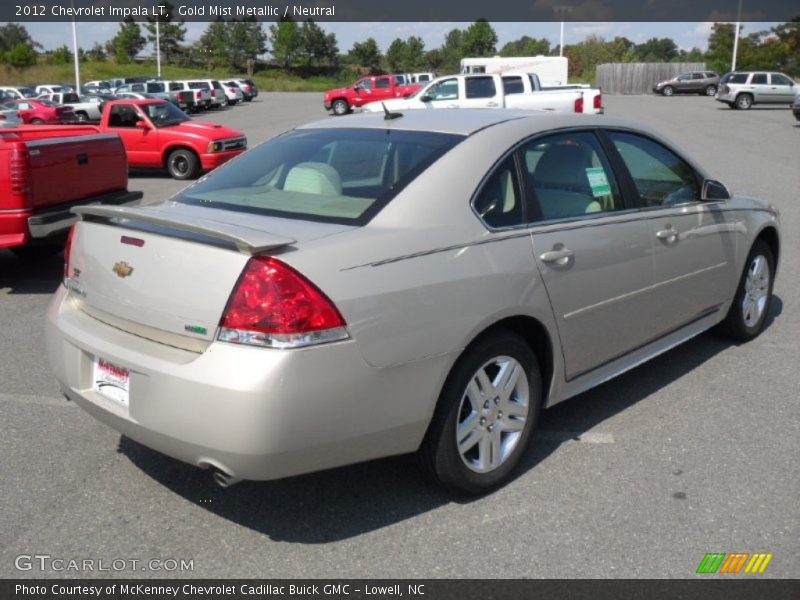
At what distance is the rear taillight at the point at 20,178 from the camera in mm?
7008

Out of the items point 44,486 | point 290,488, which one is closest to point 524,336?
point 290,488

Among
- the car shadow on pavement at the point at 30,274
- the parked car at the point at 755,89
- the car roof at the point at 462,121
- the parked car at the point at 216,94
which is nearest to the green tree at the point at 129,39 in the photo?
the parked car at the point at 216,94

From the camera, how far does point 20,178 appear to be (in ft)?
23.1

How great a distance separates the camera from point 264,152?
4.31m

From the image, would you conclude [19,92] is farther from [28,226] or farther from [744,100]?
[28,226]

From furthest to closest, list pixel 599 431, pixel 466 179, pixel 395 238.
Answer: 1. pixel 599 431
2. pixel 466 179
3. pixel 395 238

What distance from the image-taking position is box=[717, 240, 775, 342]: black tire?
5449 millimetres

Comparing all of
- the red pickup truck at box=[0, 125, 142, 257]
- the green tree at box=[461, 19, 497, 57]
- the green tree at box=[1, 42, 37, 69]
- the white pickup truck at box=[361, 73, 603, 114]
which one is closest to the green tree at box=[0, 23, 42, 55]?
the green tree at box=[1, 42, 37, 69]

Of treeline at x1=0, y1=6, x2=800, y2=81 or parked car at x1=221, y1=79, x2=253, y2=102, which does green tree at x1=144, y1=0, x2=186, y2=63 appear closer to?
treeline at x1=0, y1=6, x2=800, y2=81

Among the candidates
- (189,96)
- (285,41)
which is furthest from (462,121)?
(285,41)

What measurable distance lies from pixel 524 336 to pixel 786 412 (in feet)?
5.88

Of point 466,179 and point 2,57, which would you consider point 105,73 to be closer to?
point 2,57

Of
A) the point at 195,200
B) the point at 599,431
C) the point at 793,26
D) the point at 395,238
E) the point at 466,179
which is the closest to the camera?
the point at 395,238

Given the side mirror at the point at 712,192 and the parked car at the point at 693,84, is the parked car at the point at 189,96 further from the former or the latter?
the side mirror at the point at 712,192
